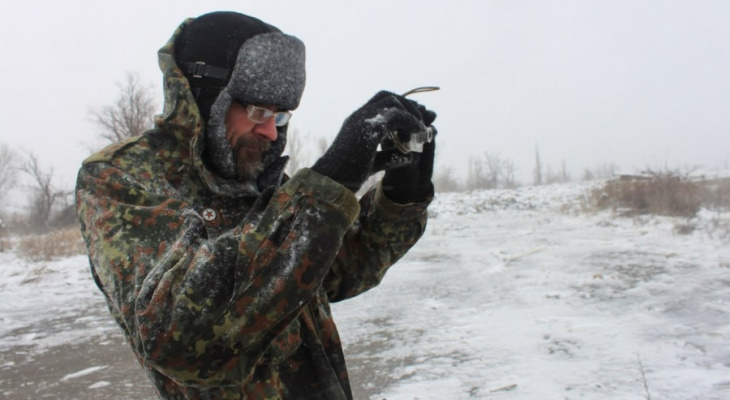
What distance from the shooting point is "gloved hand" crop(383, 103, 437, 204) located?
5.30 feet

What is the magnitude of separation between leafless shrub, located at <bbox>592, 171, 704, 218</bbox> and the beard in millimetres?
12266

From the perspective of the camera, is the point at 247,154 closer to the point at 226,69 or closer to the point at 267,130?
the point at 267,130

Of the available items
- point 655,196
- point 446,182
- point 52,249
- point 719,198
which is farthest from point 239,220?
point 446,182

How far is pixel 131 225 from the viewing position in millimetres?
1106

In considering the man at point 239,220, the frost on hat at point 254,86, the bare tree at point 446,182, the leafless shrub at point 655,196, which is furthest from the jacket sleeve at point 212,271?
the bare tree at point 446,182

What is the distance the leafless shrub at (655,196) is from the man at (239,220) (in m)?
12.1

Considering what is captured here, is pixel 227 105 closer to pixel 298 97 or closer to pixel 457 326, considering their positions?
pixel 298 97

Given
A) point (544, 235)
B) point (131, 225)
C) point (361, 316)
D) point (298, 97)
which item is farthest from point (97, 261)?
point (544, 235)

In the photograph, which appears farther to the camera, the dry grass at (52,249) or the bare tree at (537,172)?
the bare tree at (537,172)

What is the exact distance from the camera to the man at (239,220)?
3.26 ft

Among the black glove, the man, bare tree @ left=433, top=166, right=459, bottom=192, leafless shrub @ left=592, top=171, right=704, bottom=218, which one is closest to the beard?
the man

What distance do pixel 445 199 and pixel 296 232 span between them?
22784 mm

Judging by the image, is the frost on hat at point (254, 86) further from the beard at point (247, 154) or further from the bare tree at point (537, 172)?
the bare tree at point (537, 172)

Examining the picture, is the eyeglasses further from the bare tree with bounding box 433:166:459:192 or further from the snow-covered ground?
the bare tree with bounding box 433:166:459:192
